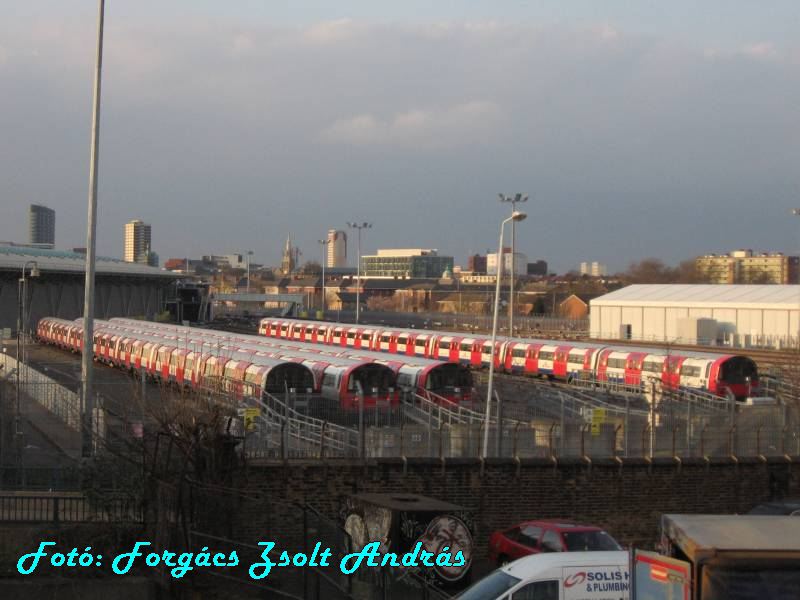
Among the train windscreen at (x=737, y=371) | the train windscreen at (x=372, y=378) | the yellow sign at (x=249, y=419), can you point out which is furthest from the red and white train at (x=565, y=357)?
the yellow sign at (x=249, y=419)

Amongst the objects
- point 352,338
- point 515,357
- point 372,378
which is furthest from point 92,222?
point 352,338

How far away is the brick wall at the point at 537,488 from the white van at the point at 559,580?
6467 millimetres

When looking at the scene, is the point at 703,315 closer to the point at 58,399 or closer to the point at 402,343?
the point at 402,343

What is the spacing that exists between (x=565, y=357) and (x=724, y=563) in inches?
1533

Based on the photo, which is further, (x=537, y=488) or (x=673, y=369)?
(x=673, y=369)

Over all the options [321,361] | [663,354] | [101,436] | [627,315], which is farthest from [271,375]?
[627,315]

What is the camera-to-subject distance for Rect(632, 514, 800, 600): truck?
261 inches

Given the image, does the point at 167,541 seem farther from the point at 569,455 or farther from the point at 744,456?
the point at 744,456

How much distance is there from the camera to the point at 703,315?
68.3 metres

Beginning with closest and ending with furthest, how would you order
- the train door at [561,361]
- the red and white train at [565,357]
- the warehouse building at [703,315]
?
the red and white train at [565,357], the train door at [561,361], the warehouse building at [703,315]

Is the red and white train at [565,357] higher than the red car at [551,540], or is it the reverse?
the red and white train at [565,357]

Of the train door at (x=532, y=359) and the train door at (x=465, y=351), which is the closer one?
the train door at (x=532, y=359)

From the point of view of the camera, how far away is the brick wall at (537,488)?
1838cm

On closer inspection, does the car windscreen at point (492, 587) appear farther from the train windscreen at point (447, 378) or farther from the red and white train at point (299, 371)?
the train windscreen at point (447, 378)
